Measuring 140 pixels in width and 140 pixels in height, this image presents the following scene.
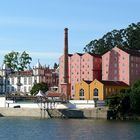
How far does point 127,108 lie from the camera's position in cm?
7444

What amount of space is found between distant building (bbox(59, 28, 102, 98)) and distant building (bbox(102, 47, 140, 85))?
283cm

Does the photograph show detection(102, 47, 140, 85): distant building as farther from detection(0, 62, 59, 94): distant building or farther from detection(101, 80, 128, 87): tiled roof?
detection(0, 62, 59, 94): distant building

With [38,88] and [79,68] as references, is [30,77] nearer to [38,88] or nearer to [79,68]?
[38,88]

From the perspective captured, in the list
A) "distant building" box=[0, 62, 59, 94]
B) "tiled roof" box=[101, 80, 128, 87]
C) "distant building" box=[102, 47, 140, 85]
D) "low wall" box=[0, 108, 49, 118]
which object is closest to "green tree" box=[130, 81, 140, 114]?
"low wall" box=[0, 108, 49, 118]

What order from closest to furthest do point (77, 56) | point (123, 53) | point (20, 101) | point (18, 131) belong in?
point (18, 131), point (20, 101), point (123, 53), point (77, 56)

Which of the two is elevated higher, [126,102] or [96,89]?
[96,89]

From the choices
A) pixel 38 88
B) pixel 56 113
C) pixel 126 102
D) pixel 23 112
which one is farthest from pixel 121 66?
pixel 23 112

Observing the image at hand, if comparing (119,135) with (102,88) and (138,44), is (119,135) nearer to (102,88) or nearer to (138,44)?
(102,88)

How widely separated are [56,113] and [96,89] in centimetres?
1249

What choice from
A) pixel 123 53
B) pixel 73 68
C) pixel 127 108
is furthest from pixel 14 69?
pixel 127 108

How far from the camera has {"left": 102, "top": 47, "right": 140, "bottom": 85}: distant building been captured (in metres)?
96.6

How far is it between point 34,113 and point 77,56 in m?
28.0

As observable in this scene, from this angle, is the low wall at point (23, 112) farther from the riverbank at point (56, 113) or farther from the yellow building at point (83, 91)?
the yellow building at point (83, 91)

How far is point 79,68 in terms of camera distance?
10562 centimetres
